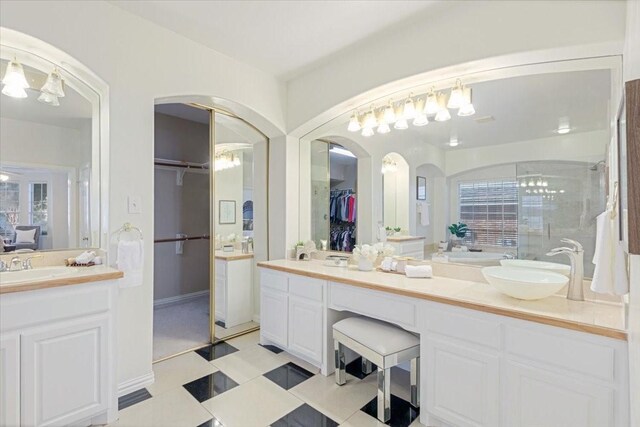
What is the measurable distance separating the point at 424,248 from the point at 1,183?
3.09 m

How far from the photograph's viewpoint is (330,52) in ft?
8.77

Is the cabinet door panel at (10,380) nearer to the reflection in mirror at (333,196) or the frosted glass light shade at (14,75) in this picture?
the frosted glass light shade at (14,75)

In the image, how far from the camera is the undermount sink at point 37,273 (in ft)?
5.90

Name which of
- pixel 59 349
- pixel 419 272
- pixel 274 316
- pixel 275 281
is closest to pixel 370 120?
pixel 419 272

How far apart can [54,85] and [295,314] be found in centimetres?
246

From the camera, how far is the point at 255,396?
7.13 feet

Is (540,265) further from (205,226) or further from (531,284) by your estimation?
(205,226)

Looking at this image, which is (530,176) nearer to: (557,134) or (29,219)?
(557,134)

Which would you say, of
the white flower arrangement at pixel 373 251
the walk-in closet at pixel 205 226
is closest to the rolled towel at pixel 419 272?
the white flower arrangement at pixel 373 251

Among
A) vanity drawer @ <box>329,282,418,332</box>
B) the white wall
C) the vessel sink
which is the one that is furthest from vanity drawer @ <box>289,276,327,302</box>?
the vessel sink

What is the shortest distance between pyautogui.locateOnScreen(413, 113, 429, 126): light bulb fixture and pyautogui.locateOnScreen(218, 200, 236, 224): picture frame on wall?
84.7 inches

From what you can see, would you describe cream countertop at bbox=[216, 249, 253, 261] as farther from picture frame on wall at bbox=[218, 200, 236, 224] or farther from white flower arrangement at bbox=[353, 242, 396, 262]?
white flower arrangement at bbox=[353, 242, 396, 262]

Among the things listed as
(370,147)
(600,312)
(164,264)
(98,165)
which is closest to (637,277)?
(600,312)

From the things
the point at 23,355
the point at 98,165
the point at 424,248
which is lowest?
the point at 23,355
